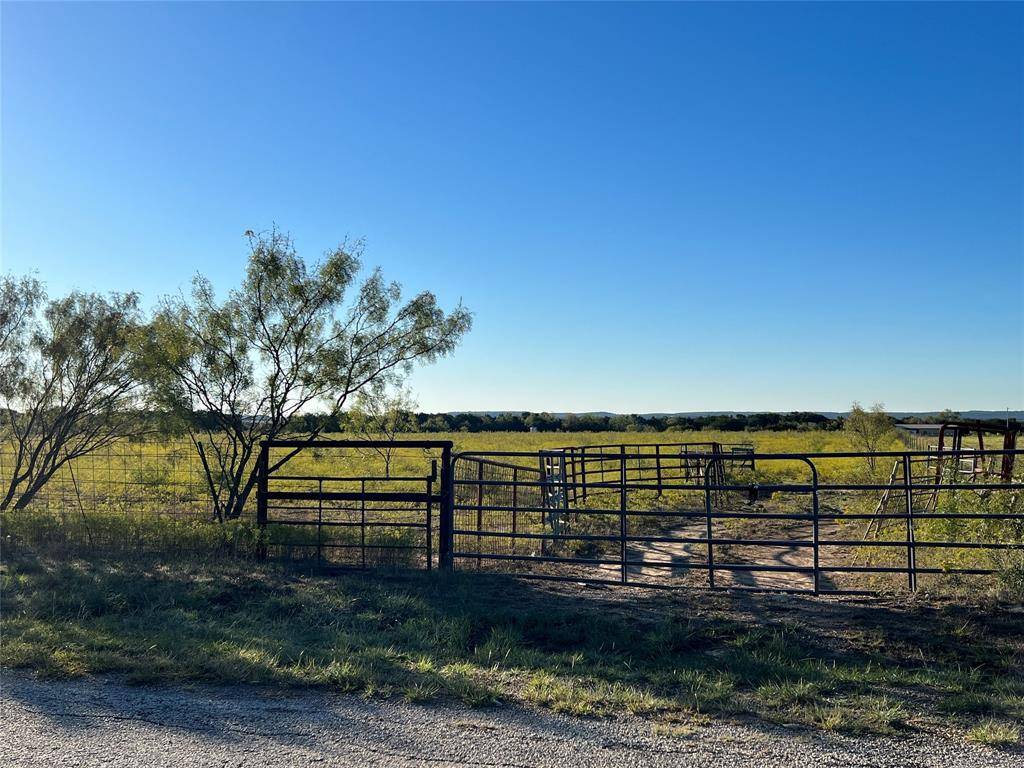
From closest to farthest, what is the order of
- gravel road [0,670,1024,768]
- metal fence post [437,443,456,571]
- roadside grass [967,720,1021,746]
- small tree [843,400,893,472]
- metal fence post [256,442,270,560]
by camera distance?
gravel road [0,670,1024,768] < roadside grass [967,720,1021,746] < metal fence post [437,443,456,571] < metal fence post [256,442,270,560] < small tree [843,400,893,472]

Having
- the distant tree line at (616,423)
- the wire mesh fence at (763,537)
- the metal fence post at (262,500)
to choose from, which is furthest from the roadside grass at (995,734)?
the distant tree line at (616,423)

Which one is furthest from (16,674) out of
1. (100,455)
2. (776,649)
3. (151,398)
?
(100,455)

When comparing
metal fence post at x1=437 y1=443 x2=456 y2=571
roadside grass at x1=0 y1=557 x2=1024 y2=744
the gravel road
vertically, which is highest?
metal fence post at x1=437 y1=443 x2=456 y2=571

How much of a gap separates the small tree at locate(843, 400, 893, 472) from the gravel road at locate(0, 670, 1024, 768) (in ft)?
73.4

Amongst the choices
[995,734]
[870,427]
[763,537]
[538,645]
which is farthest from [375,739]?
[870,427]

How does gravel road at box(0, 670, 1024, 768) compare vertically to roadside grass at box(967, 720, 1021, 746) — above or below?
below

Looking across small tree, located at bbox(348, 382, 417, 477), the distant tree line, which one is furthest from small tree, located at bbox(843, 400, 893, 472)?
the distant tree line

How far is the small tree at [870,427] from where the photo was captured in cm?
2466

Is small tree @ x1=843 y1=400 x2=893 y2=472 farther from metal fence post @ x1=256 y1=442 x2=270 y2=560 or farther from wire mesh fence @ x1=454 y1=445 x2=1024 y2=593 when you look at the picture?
metal fence post @ x1=256 y1=442 x2=270 y2=560

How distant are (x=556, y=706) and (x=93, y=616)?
5.18 m

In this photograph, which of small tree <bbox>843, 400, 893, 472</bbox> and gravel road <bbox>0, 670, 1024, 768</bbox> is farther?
small tree <bbox>843, 400, 893, 472</bbox>

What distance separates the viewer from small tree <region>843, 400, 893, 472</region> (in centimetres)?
2466

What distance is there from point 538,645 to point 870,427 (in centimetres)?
2160

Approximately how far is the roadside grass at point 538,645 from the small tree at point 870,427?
18.7 meters
